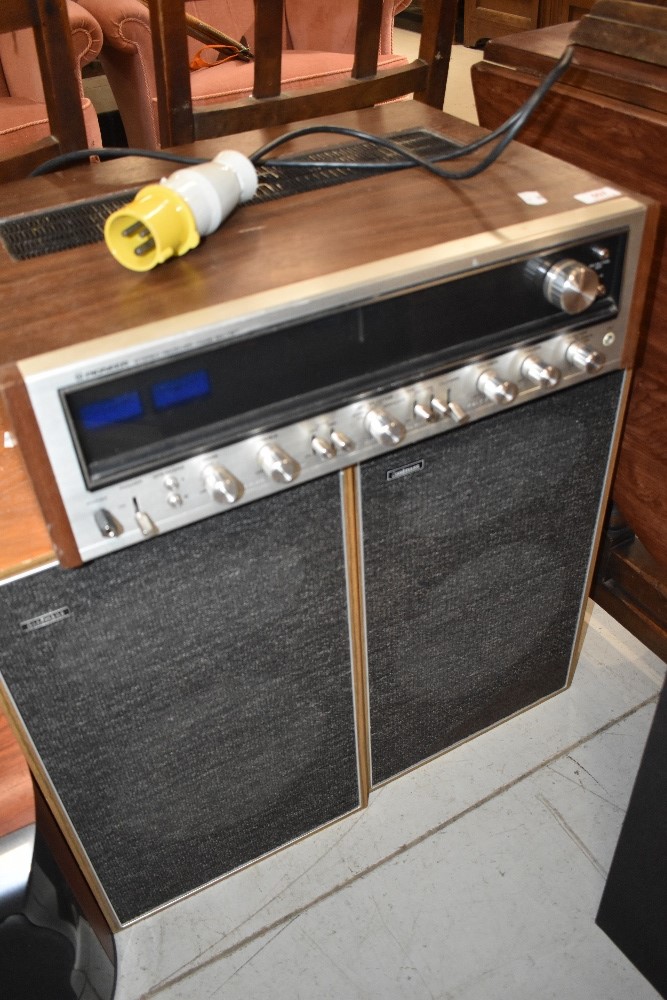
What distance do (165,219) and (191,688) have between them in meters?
0.43

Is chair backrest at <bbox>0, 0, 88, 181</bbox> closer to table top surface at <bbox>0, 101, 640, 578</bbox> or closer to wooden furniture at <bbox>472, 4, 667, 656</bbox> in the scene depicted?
table top surface at <bbox>0, 101, 640, 578</bbox>

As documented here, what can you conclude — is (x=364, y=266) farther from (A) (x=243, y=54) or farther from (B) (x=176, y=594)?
(A) (x=243, y=54)

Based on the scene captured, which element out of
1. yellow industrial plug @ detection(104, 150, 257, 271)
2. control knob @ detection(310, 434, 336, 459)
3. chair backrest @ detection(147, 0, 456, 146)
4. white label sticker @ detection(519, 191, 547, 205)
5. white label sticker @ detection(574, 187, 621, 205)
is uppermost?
yellow industrial plug @ detection(104, 150, 257, 271)

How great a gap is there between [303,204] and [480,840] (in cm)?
77

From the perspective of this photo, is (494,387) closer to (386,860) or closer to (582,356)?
(582,356)

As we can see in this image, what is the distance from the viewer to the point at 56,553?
682mm

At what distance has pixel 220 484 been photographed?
2.31 feet

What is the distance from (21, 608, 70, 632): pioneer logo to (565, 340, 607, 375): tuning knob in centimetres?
50

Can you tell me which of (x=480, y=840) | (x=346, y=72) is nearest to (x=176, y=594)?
(x=480, y=840)

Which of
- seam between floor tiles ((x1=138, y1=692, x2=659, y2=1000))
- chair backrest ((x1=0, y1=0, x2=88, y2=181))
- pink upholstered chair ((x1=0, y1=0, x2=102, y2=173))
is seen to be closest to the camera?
seam between floor tiles ((x1=138, y1=692, x2=659, y2=1000))

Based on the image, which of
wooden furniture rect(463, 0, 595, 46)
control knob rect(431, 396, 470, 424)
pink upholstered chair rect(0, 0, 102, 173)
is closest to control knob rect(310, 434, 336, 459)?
control knob rect(431, 396, 470, 424)

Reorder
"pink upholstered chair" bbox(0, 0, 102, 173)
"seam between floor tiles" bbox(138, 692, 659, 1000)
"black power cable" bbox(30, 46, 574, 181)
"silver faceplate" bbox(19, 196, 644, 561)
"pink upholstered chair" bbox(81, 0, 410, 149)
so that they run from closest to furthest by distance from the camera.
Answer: "silver faceplate" bbox(19, 196, 644, 561)
"black power cable" bbox(30, 46, 574, 181)
"seam between floor tiles" bbox(138, 692, 659, 1000)
"pink upholstered chair" bbox(0, 0, 102, 173)
"pink upholstered chair" bbox(81, 0, 410, 149)

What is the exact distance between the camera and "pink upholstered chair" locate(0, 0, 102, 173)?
1957 mm

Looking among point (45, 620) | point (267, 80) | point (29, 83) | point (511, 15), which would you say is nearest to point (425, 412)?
point (45, 620)
